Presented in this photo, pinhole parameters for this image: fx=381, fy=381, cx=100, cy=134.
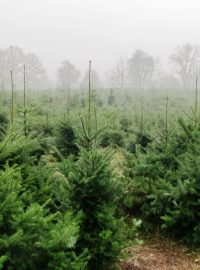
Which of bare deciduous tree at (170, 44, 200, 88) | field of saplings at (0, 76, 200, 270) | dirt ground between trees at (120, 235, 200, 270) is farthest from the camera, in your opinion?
bare deciduous tree at (170, 44, 200, 88)

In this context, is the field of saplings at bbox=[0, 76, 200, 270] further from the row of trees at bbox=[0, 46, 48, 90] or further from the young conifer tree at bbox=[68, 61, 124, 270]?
the row of trees at bbox=[0, 46, 48, 90]

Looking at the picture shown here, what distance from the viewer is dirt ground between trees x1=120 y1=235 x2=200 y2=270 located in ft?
19.0

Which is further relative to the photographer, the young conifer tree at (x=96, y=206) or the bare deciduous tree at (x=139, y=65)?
the bare deciduous tree at (x=139, y=65)

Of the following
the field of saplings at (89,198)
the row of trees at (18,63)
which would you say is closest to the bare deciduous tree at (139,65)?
the row of trees at (18,63)

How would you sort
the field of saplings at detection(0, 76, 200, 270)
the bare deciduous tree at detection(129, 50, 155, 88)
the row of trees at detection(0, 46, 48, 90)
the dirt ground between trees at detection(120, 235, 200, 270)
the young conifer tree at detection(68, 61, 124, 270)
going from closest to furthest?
the field of saplings at detection(0, 76, 200, 270), the young conifer tree at detection(68, 61, 124, 270), the dirt ground between trees at detection(120, 235, 200, 270), the row of trees at detection(0, 46, 48, 90), the bare deciduous tree at detection(129, 50, 155, 88)

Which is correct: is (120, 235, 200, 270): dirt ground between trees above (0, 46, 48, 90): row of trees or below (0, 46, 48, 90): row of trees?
below

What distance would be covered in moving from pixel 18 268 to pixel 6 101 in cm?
2353

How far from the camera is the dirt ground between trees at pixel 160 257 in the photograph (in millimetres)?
5793

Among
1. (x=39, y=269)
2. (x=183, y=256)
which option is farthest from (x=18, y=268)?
(x=183, y=256)

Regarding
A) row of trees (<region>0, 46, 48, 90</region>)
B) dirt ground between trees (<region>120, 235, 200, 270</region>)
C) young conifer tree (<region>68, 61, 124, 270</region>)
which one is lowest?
dirt ground between trees (<region>120, 235, 200, 270</region>)

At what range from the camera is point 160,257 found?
242 inches

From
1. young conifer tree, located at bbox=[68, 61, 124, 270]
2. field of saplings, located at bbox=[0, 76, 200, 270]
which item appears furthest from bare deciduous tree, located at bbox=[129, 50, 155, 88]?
young conifer tree, located at bbox=[68, 61, 124, 270]

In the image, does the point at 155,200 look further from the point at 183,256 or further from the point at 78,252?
the point at 78,252

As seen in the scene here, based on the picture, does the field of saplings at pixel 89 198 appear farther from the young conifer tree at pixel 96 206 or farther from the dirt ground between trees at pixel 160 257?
the dirt ground between trees at pixel 160 257
